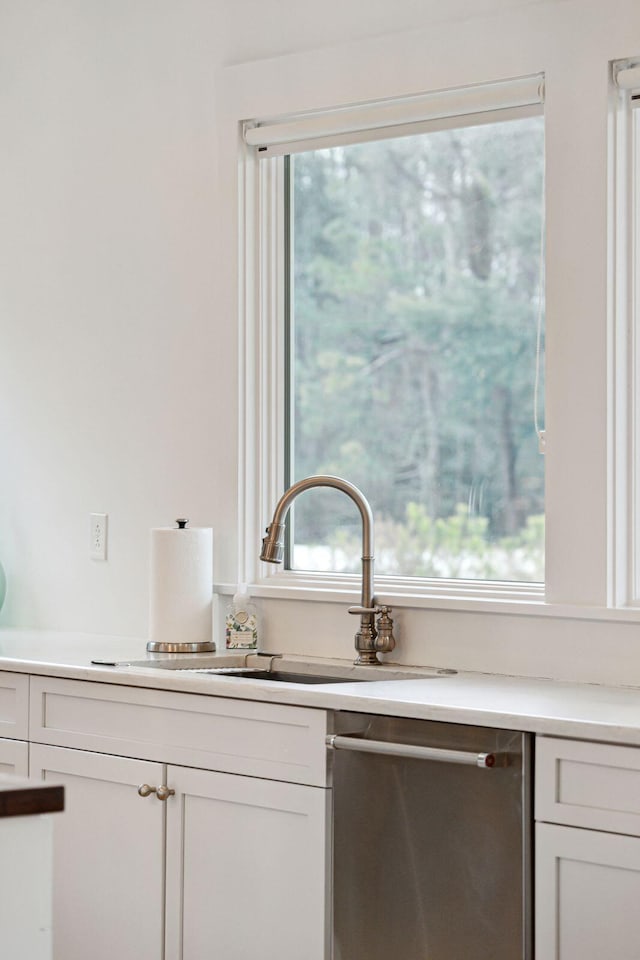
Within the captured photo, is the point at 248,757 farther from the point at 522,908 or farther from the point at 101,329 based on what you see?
the point at 101,329

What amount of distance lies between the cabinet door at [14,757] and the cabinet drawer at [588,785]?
121 cm

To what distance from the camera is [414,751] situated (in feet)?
6.59

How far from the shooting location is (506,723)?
75.5 inches

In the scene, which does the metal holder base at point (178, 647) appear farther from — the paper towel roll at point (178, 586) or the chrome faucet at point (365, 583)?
the chrome faucet at point (365, 583)

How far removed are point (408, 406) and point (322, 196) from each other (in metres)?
0.58

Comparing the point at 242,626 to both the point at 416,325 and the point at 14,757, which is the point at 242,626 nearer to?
the point at 14,757

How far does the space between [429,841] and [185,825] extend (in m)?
0.56

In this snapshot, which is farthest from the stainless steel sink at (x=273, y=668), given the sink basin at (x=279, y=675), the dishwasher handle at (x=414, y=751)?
the dishwasher handle at (x=414, y=751)

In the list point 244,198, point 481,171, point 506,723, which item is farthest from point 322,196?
point 506,723

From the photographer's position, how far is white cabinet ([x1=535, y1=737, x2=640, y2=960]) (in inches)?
71.2

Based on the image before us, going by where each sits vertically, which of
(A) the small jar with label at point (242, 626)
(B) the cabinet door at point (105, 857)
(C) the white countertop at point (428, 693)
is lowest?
(B) the cabinet door at point (105, 857)

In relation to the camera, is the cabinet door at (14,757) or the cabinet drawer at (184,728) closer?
the cabinet drawer at (184,728)

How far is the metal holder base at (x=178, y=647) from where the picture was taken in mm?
2730

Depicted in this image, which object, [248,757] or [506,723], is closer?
[506,723]
